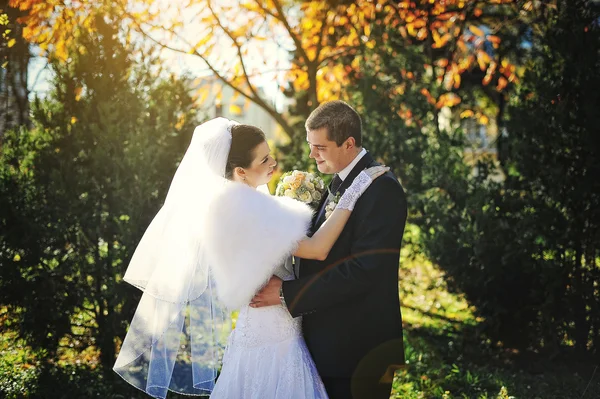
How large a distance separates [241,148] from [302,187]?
1.49 ft

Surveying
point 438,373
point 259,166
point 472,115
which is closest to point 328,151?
point 259,166

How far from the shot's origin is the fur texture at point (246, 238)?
3111mm

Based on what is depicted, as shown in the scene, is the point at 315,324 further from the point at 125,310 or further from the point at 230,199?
the point at 125,310

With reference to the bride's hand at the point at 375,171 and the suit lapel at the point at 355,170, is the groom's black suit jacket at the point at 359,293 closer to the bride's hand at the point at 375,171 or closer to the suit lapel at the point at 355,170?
the bride's hand at the point at 375,171

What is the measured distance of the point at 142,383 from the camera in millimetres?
4066

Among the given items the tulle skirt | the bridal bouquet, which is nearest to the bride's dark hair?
the bridal bouquet

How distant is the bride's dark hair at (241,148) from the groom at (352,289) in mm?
363

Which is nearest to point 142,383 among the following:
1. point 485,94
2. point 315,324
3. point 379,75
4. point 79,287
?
point 315,324

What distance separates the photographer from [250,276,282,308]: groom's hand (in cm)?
327

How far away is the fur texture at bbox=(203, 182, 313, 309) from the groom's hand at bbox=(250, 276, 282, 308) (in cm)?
8

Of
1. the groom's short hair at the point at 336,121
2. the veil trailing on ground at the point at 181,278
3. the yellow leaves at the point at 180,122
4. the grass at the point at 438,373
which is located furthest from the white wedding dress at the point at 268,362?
the yellow leaves at the point at 180,122

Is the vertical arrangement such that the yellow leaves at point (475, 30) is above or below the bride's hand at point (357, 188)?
above

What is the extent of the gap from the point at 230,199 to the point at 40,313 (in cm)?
341

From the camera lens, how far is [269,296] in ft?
10.7
